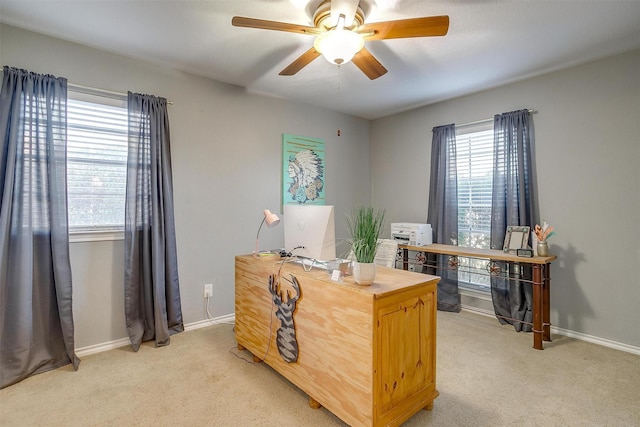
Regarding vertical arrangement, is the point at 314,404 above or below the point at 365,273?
below

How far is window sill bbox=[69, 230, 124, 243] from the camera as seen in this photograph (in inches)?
99.5

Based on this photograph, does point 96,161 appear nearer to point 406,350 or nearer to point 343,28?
point 343,28

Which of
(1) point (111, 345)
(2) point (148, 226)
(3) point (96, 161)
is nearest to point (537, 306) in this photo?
(2) point (148, 226)

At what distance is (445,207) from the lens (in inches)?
147

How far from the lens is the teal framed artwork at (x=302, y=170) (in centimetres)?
379

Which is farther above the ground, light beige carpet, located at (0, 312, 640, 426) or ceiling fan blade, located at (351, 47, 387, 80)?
ceiling fan blade, located at (351, 47, 387, 80)

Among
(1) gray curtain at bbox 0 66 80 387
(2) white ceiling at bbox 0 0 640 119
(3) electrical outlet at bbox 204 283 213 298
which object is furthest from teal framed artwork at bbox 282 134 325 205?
(1) gray curtain at bbox 0 66 80 387

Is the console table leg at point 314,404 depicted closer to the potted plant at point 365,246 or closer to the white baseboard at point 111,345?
the potted plant at point 365,246

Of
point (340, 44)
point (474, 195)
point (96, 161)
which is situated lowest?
point (474, 195)

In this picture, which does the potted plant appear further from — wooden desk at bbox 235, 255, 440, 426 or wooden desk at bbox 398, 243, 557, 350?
wooden desk at bbox 398, 243, 557, 350

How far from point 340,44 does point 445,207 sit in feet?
8.34

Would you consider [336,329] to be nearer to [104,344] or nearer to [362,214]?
[362,214]

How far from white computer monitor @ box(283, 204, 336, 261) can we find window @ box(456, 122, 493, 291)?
2.16 meters

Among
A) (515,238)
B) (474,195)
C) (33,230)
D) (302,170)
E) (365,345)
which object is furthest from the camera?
(302,170)
